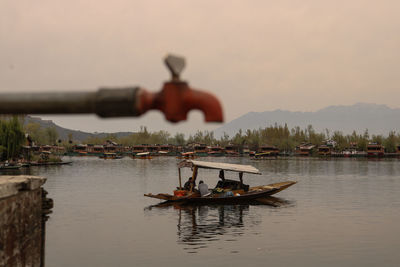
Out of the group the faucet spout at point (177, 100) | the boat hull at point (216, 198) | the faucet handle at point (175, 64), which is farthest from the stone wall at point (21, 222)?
the boat hull at point (216, 198)

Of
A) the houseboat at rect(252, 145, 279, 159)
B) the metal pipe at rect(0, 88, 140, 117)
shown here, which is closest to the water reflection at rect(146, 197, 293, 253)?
the metal pipe at rect(0, 88, 140, 117)

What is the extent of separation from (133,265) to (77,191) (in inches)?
1277

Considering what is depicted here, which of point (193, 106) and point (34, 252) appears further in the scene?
point (34, 252)

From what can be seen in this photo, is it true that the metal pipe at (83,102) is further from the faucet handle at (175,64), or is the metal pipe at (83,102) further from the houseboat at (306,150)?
the houseboat at (306,150)

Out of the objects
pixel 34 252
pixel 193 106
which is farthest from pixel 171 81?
pixel 34 252

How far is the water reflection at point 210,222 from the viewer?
24611mm

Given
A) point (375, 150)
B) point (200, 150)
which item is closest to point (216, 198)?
point (375, 150)

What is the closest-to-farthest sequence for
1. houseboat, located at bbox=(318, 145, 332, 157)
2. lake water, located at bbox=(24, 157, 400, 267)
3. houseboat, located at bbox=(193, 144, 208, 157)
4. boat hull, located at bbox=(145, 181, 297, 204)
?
lake water, located at bbox=(24, 157, 400, 267)
boat hull, located at bbox=(145, 181, 297, 204)
houseboat, located at bbox=(318, 145, 332, 157)
houseboat, located at bbox=(193, 144, 208, 157)

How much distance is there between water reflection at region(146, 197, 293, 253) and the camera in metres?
24.6

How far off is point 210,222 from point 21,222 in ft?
66.3

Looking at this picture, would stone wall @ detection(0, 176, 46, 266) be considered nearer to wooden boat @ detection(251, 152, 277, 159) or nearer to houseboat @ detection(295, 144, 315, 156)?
wooden boat @ detection(251, 152, 277, 159)

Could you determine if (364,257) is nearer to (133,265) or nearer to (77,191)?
(133,265)

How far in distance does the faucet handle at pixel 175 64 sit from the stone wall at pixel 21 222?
558 cm

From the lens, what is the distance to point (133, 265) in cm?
2014
